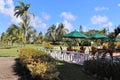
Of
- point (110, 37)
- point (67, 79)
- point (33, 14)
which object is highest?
point (33, 14)

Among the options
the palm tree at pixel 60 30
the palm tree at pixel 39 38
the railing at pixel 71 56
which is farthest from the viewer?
the palm tree at pixel 39 38

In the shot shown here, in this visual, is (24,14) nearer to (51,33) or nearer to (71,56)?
(71,56)

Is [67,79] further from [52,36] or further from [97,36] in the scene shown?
[52,36]

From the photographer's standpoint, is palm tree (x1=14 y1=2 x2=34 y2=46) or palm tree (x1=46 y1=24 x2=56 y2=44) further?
palm tree (x1=46 y1=24 x2=56 y2=44)

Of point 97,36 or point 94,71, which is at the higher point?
point 97,36

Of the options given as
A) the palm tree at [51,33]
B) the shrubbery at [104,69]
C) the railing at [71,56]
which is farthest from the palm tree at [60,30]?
the shrubbery at [104,69]

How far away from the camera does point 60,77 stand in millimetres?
11766

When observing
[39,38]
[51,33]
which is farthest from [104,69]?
[39,38]

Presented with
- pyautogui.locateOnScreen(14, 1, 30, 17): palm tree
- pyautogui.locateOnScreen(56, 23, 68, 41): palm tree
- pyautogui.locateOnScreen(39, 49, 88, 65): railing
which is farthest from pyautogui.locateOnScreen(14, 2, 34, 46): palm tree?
pyautogui.locateOnScreen(56, 23, 68, 41): palm tree

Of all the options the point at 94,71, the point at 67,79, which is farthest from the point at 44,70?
the point at 94,71

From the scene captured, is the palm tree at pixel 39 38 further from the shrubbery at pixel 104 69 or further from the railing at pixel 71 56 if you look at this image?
the shrubbery at pixel 104 69

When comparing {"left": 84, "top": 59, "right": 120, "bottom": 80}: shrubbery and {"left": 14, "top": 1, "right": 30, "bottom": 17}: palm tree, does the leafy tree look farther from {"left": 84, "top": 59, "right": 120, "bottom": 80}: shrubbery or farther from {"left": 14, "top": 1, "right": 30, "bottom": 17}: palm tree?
{"left": 84, "top": 59, "right": 120, "bottom": 80}: shrubbery

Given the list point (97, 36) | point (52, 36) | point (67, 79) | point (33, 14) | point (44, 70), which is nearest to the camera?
point (44, 70)

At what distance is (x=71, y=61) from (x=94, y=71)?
545cm
